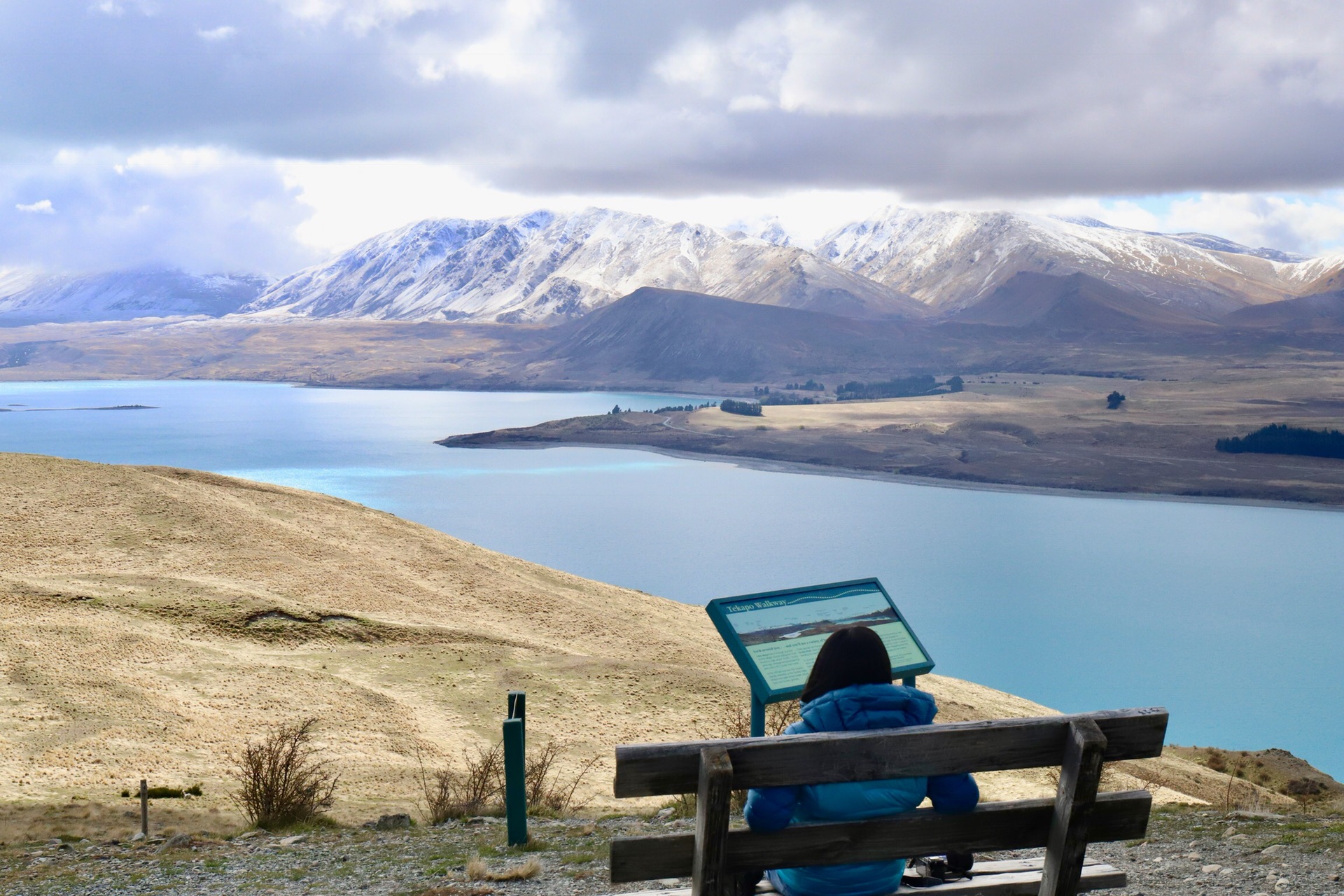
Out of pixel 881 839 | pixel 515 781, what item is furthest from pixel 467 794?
pixel 881 839

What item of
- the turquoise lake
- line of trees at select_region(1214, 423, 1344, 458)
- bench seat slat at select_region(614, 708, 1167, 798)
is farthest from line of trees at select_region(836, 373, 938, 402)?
bench seat slat at select_region(614, 708, 1167, 798)

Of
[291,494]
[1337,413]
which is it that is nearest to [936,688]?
[291,494]

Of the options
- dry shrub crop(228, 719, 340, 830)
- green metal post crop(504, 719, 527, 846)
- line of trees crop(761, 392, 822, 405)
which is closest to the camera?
green metal post crop(504, 719, 527, 846)

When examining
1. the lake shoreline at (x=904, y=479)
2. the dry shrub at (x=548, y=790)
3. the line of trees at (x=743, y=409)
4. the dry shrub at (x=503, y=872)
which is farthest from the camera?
the line of trees at (x=743, y=409)

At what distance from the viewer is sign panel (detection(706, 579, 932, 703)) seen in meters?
6.39

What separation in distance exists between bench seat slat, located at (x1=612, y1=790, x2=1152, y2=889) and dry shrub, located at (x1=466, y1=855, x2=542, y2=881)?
3.00 metres

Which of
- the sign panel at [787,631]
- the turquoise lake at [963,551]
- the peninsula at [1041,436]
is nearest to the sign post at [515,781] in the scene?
the sign panel at [787,631]

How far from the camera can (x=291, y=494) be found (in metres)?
29.8

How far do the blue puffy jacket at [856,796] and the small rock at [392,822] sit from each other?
516 centimetres

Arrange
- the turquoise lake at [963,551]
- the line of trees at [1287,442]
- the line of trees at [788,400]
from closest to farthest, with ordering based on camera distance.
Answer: the turquoise lake at [963,551]
the line of trees at [1287,442]
the line of trees at [788,400]

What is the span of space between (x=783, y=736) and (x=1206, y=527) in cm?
7975

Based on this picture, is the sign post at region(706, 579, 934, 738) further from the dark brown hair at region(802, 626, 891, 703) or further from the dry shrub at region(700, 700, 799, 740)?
the dry shrub at region(700, 700, 799, 740)

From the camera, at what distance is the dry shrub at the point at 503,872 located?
632cm

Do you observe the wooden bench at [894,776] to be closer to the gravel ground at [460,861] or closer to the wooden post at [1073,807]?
the wooden post at [1073,807]
